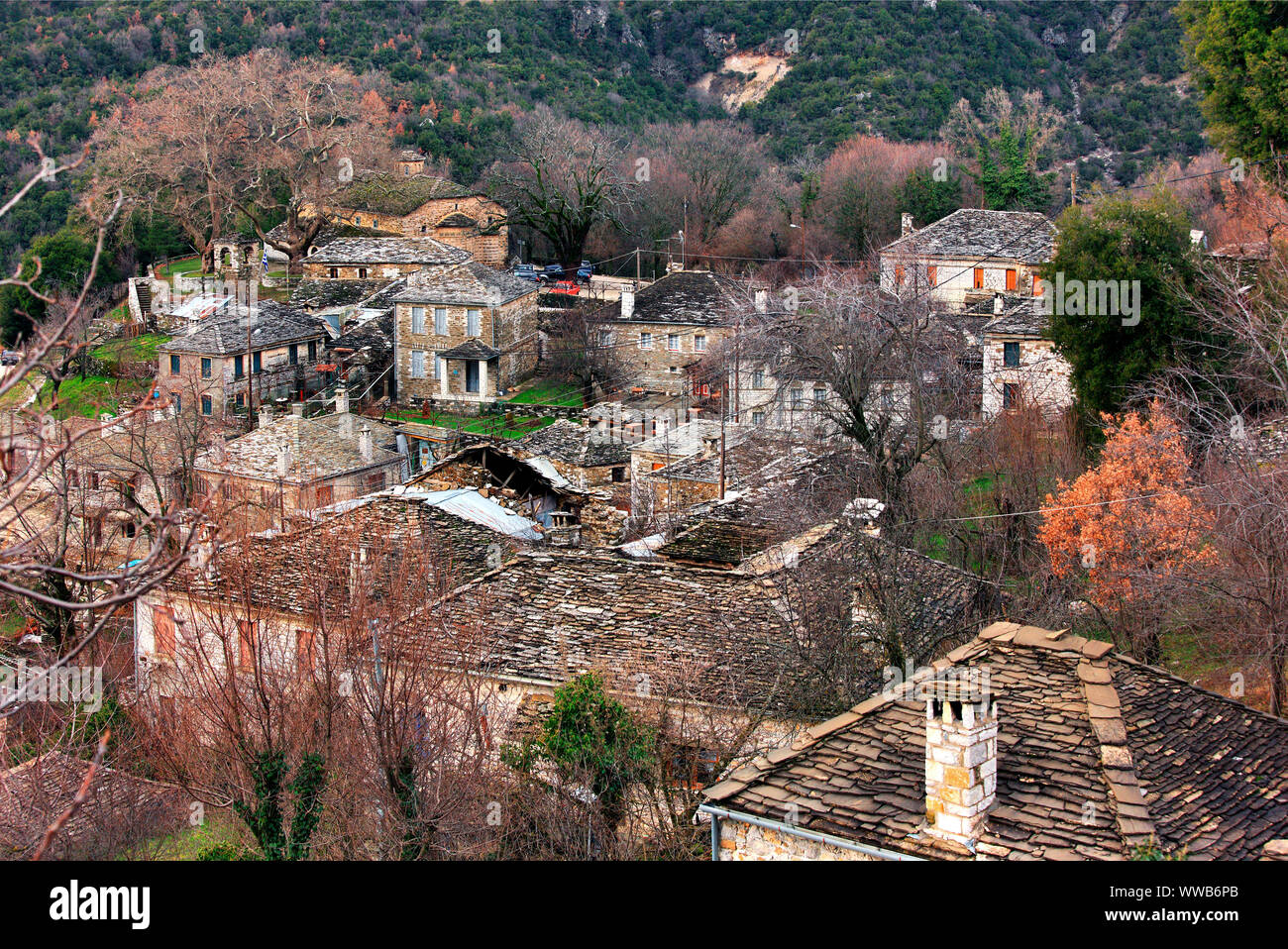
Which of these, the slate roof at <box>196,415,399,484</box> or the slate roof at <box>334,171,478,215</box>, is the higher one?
the slate roof at <box>334,171,478,215</box>

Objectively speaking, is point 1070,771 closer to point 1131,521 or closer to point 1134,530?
point 1134,530

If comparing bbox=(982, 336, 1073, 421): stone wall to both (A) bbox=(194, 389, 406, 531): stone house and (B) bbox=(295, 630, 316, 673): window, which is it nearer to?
(A) bbox=(194, 389, 406, 531): stone house

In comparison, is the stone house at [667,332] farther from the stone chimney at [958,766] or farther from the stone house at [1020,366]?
the stone chimney at [958,766]

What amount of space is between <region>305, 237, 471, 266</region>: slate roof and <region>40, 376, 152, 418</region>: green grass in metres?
11.8

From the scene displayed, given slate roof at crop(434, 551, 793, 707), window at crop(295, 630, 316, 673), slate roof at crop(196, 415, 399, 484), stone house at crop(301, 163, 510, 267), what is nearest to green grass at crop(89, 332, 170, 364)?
stone house at crop(301, 163, 510, 267)

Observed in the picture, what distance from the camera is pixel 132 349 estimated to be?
46281mm

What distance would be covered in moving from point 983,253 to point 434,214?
25114mm

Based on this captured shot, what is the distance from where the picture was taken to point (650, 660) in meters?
15.4

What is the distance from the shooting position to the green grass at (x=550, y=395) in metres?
42.3

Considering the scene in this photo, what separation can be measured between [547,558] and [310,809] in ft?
22.9

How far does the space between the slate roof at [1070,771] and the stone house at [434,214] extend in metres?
49.2

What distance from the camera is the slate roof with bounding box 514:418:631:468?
31172mm

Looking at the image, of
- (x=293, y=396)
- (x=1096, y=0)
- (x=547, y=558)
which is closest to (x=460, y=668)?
(x=547, y=558)

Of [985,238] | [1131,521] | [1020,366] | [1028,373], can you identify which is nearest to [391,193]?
[985,238]
